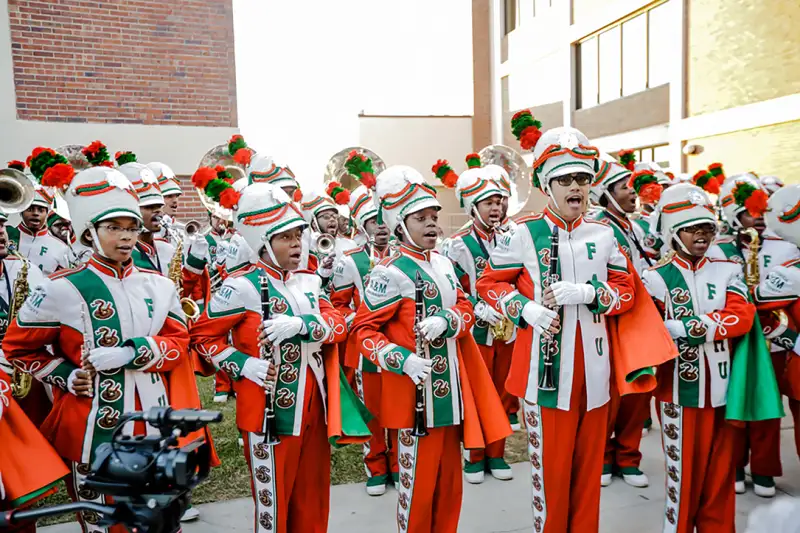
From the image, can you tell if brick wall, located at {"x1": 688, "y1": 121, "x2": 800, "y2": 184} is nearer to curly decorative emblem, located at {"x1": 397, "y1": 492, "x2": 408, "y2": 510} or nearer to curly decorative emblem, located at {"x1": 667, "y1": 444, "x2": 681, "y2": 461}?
curly decorative emblem, located at {"x1": 667, "y1": 444, "x2": 681, "y2": 461}

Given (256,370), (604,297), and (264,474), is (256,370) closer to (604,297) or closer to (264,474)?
(264,474)

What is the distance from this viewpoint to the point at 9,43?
10.7m

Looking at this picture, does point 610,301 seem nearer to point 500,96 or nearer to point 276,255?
point 276,255

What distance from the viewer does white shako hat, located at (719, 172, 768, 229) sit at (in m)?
4.67

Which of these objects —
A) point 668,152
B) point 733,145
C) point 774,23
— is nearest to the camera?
point 774,23

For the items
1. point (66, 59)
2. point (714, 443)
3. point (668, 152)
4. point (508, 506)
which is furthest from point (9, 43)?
point (668, 152)

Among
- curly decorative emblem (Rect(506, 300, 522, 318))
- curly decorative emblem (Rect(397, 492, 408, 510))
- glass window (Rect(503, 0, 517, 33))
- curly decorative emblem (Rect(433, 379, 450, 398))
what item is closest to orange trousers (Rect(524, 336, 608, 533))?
curly decorative emblem (Rect(506, 300, 522, 318))

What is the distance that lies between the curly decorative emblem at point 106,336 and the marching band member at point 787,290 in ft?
13.3

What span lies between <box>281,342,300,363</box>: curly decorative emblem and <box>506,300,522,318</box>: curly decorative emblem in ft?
3.97

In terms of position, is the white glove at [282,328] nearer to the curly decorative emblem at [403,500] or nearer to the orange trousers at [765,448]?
the curly decorative emblem at [403,500]

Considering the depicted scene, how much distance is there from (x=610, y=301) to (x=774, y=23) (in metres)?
10.5

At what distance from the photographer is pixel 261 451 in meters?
3.47

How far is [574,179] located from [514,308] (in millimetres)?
833

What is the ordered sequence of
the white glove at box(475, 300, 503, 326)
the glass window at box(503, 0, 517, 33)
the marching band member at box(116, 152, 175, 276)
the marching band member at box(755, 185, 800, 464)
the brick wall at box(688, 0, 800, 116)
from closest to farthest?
the marching band member at box(755, 185, 800, 464) → the marching band member at box(116, 152, 175, 276) → the white glove at box(475, 300, 503, 326) → the brick wall at box(688, 0, 800, 116) → the glass window at box(503, 0, 517, 33)
